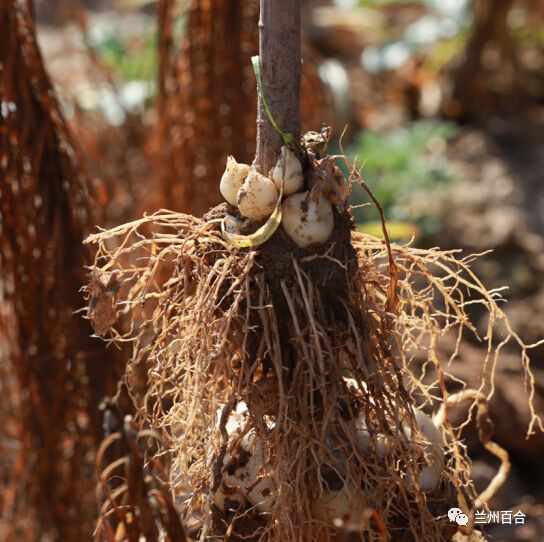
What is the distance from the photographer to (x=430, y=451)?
94 centimetres

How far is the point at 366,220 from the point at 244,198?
6.88 ft

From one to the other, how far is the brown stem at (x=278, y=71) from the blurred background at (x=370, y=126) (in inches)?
6.7

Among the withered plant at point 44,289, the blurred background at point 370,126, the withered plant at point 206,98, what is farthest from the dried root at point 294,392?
the withered plant at point 206,98

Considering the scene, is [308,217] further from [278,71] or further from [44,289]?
[44,289]

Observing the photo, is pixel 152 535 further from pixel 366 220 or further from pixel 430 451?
pixel 366 220

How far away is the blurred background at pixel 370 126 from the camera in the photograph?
5.32 feet

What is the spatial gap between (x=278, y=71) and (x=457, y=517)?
502 millimetres

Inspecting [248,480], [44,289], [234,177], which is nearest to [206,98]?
[44,289]

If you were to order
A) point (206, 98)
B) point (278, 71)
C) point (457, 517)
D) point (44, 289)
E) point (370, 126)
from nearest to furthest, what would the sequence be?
point (278, 71) < point (457, 517) < point (44, 289) < point (206, 98) < point (370, 126)

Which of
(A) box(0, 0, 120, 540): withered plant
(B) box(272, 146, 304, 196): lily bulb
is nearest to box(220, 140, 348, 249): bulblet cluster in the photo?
(B) box(272, 146, 304, 196): lily bulb

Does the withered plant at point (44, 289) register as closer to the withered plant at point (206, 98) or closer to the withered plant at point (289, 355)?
the withered plant at point (289, 355)

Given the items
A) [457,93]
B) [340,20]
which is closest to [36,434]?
[457,93]

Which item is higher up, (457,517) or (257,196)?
(257,196)

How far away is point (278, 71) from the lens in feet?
2.68
